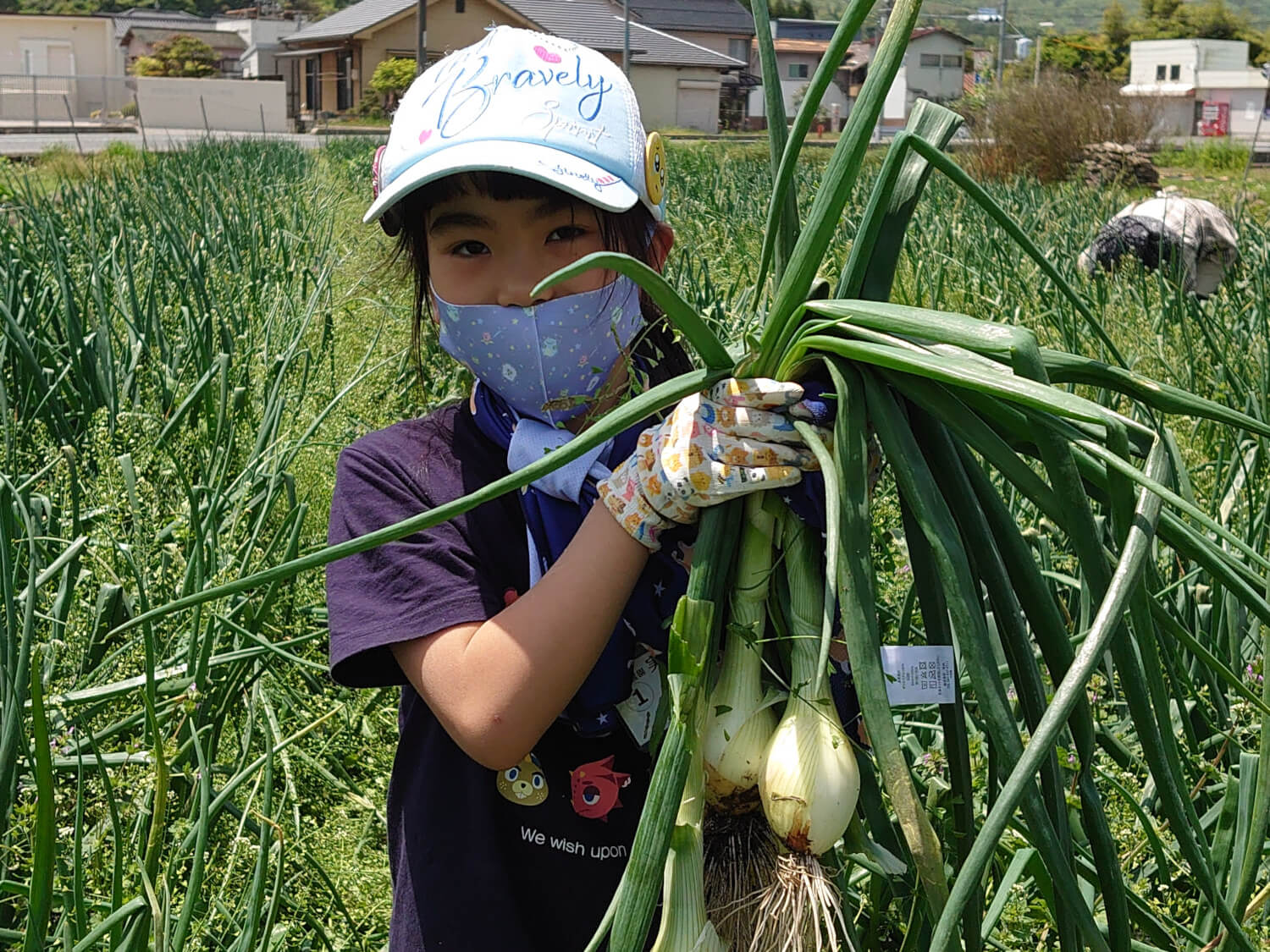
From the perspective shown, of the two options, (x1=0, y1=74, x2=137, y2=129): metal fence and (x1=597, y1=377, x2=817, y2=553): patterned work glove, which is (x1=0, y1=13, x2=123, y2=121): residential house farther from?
(x1=597, y1=377, x2=817, y2=553): patterned work glove

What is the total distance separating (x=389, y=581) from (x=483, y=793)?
0.76 ft

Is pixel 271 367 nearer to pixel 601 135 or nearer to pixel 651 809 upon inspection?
pixel 601 135

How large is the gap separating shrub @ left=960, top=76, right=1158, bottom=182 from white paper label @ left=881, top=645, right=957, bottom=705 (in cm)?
1439

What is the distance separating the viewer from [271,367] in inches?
112

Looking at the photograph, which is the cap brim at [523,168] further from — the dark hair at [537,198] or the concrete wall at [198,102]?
the concrete wall at [198,102]

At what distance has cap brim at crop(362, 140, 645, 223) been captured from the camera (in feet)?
3.75

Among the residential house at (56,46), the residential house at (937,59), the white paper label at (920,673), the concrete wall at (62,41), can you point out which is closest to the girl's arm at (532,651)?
the white paper label at (920,673)

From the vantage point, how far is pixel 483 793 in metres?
1.25

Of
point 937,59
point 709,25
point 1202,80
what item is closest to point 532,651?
point 709,25

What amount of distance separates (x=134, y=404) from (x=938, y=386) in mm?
2108

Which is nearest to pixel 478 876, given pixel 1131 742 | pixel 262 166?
→ pixel 1131 742

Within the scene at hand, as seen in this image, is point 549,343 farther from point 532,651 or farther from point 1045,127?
point 1045,127

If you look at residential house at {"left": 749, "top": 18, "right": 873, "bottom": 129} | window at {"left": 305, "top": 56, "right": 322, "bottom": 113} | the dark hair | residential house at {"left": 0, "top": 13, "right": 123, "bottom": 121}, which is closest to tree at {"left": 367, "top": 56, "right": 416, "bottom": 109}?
A: window at {"left": 305, "top": 56, "right": 322, "bottom": 113}

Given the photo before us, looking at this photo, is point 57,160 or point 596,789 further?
point 57,160
